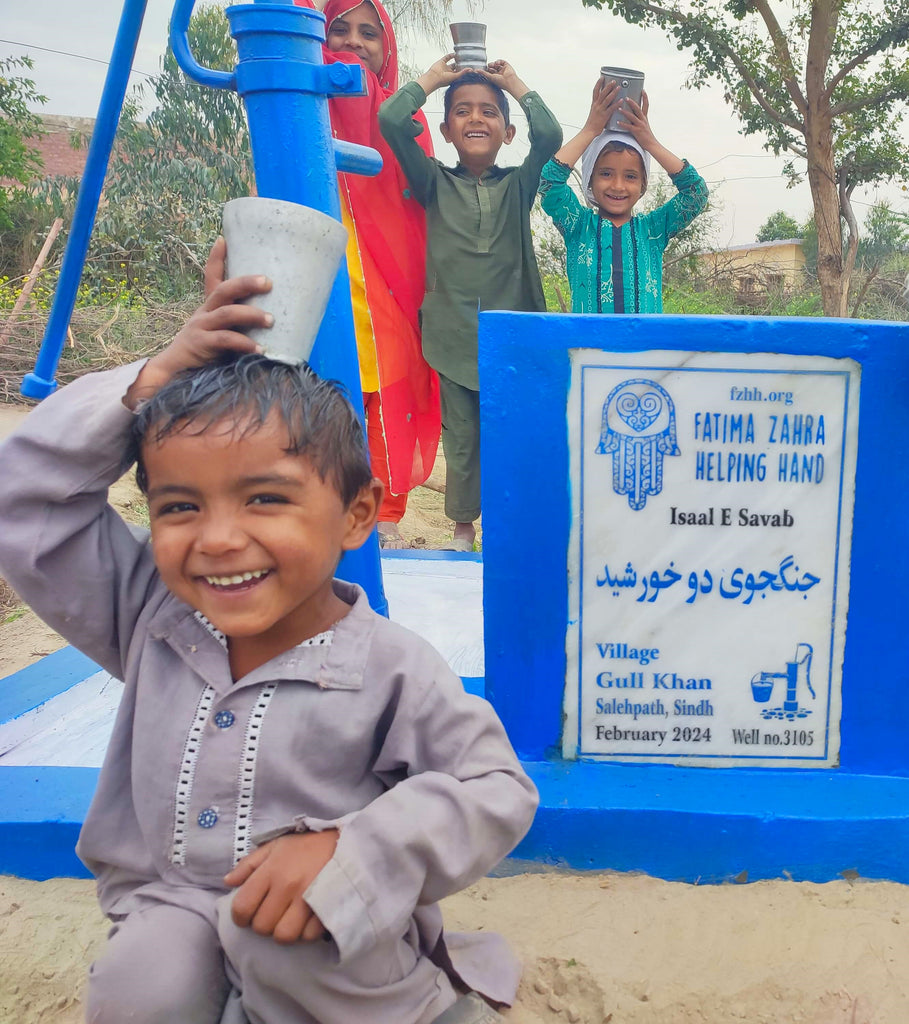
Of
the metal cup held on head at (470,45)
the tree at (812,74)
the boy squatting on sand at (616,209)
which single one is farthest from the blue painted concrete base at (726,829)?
the tree at (812,74)

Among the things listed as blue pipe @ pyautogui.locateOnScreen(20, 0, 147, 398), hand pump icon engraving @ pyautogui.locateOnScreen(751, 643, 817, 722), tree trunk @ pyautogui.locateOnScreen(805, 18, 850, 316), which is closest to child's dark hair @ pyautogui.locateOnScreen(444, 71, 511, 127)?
blue pipe @ pyautogui.locateOnScreen(20, 0, 147, 398)

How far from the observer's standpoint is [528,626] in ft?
5.46

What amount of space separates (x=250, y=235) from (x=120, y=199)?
10.2m

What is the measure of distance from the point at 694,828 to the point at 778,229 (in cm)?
2850

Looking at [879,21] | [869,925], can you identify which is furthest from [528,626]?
[879,21]

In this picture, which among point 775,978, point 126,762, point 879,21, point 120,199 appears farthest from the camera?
point 120,199

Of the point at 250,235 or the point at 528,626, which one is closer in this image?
the point at 250,235

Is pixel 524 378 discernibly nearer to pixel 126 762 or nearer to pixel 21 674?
pixel 126 762

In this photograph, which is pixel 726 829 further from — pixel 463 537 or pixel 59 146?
pixel 59 146

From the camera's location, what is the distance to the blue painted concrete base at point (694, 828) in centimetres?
156

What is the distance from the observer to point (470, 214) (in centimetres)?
332

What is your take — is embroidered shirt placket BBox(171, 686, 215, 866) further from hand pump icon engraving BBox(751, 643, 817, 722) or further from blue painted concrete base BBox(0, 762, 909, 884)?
hand pump icon engraving BBox(751, 643, 817, 722)

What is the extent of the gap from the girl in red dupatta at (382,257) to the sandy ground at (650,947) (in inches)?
81.4

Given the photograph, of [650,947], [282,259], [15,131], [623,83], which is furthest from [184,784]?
[15,131]
